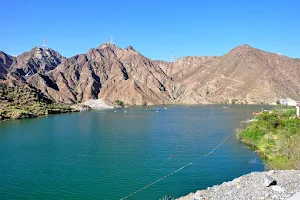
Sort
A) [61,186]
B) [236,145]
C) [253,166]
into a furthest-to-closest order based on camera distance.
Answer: [236,145], [253,166], [61,186]

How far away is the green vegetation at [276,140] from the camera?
32703 millimetres

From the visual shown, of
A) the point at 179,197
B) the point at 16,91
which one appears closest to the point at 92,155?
the point at 179,197

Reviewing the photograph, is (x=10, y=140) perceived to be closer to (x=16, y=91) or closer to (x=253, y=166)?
(x=253, y=166)

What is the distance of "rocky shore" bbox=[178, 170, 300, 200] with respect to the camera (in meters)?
21.6

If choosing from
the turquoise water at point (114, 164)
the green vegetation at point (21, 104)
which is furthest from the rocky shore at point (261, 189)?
the green vegetation at point (21, 104)

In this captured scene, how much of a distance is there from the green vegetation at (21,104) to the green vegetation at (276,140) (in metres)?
81.7

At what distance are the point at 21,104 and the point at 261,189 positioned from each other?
12435 centimetres

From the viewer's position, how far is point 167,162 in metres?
42.6

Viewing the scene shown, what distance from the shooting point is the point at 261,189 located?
912 inches

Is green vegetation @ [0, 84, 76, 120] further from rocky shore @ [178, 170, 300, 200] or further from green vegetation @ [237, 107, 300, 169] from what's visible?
rocky shore @ [178, 170, 300, 200]

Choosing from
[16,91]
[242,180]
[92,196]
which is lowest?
[92,196]

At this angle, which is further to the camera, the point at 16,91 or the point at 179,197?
the point at 16,91

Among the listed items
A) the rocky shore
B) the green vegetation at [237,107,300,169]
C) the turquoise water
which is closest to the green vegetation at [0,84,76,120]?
the turquoise water

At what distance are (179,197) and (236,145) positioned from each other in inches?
1069
